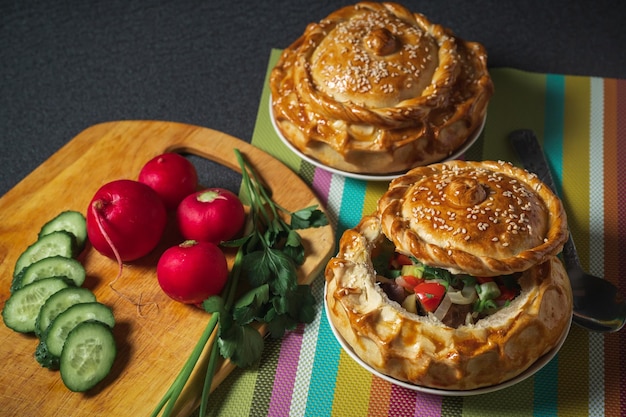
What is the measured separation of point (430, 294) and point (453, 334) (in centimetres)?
20

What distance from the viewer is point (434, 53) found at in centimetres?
397

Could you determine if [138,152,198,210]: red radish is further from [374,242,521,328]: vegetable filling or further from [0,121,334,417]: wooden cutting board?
[374,242,521,328]: vegetable filling

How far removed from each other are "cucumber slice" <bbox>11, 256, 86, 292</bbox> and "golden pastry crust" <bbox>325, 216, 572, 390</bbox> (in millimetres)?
1223

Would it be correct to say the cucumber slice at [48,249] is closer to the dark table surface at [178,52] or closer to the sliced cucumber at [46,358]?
the sliced cucumber at [46,358]

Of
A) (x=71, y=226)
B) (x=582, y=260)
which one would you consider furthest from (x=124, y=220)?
(x=582, y=260)

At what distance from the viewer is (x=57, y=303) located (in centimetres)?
325

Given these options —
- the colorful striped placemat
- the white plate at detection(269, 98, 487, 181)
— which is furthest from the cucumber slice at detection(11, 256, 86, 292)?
the white plate at detection(269, 98, 487, 181)

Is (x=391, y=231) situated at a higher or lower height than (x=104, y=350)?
higher

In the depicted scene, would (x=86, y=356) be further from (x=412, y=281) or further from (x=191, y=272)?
(x=412, y=281)

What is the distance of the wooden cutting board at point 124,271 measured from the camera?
10.2ft

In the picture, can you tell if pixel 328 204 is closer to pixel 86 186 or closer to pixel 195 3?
pixel 86 186

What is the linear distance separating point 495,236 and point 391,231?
0.40 meters

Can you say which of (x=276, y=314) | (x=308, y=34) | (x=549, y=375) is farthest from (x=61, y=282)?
(x=549, y=375)

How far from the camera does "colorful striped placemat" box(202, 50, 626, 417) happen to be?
3133 millimetres
